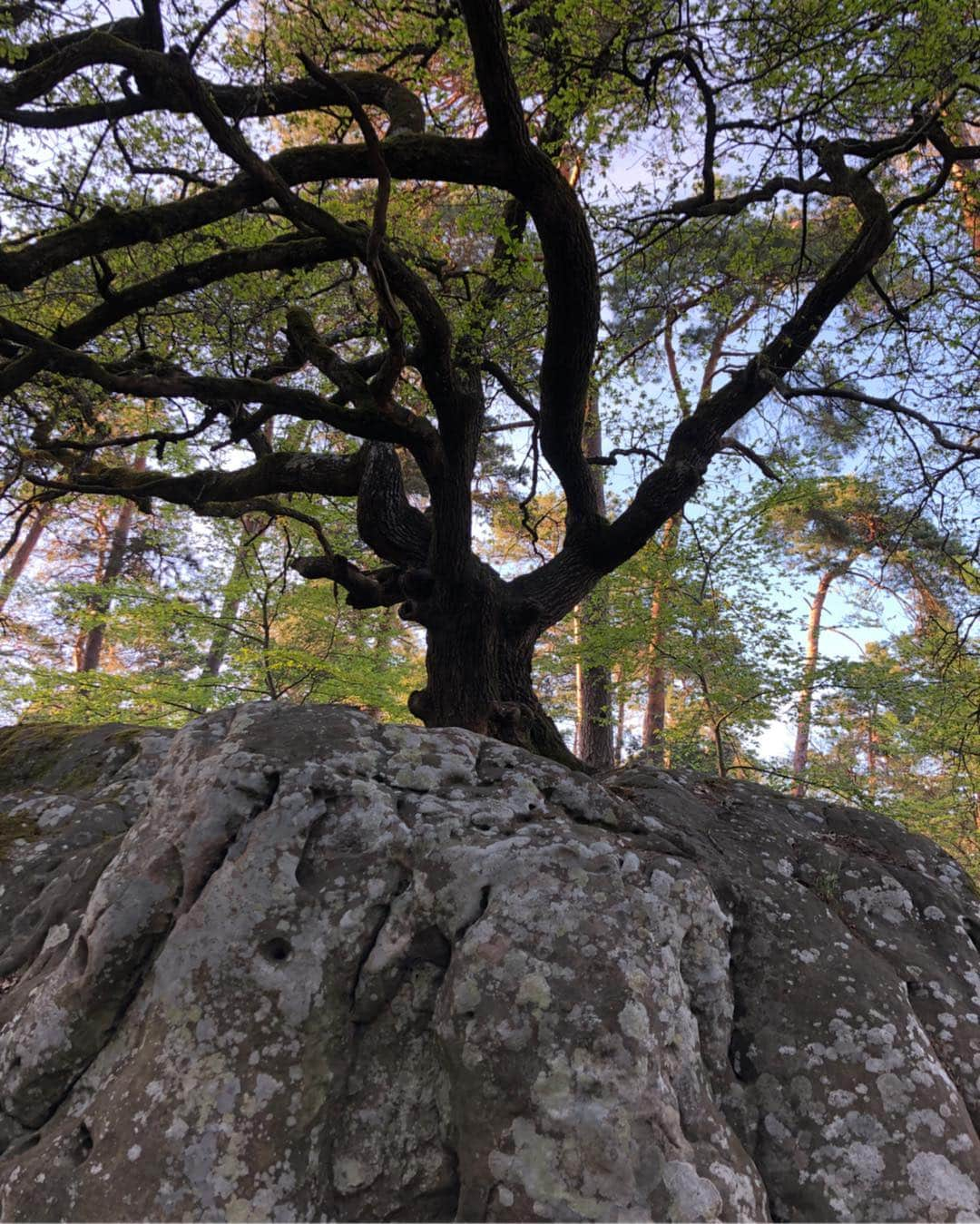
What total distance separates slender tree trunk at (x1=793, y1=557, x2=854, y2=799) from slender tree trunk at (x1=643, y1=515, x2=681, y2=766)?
1.95 meters

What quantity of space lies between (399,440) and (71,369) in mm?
2179

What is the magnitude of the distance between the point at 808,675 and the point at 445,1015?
7.24 m

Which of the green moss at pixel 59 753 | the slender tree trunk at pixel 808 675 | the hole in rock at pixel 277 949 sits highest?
the slender tree trunk at pixel 808 675

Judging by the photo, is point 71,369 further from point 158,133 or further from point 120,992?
point 120,992

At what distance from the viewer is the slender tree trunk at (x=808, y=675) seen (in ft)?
26.7

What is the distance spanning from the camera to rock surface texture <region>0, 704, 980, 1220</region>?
176 centimetres

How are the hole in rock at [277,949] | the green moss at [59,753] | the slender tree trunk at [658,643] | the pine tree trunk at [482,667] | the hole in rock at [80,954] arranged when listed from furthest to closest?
1. the slender tree trunk at [658,643]
2. the pine tree trunk at [482,667]
3. the green moss at [59,753]
4. the hole in rock at [80,954]
5. the hole in rock at [277,949]

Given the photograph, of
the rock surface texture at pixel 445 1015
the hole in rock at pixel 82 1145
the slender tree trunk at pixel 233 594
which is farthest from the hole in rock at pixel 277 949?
the slender tree trunk at pixel 233 594

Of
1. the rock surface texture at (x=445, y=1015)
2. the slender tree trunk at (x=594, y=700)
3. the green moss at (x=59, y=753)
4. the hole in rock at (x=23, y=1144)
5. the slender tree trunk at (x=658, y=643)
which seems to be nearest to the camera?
the rock surface texture at (x=445, y=1015)

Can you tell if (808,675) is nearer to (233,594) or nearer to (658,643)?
(658,643)

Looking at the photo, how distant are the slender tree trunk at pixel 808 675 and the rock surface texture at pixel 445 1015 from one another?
5.65 metres

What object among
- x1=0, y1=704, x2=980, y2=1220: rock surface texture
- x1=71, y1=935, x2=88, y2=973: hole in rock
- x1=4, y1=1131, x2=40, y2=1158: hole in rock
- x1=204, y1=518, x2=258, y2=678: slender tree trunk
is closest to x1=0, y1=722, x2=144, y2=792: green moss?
x1=0, y1=704, x2=980, y2=1220: rock surface texture

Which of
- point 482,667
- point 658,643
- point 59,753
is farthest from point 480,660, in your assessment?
point 658,643

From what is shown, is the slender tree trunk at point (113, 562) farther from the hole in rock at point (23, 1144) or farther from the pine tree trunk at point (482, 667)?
the hole in rock at point (23, 1144)
